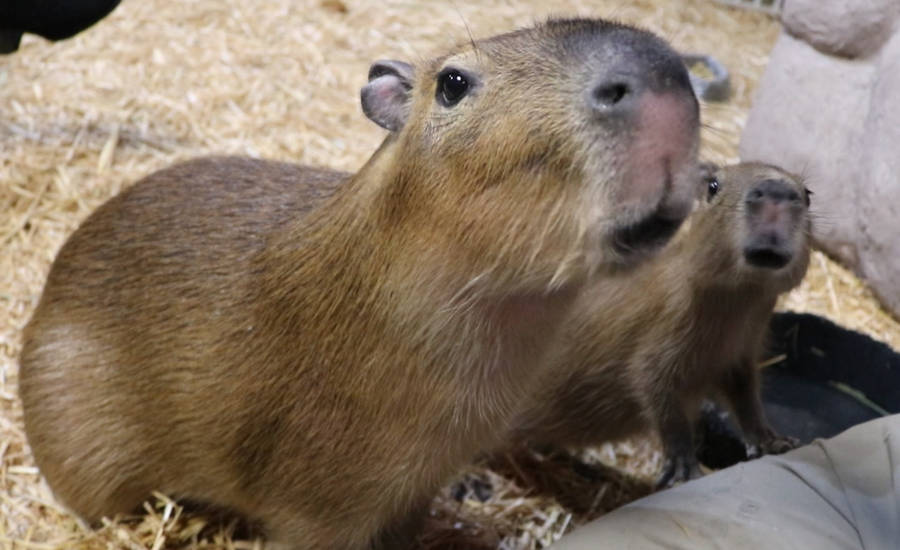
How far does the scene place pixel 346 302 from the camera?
9.01 ft

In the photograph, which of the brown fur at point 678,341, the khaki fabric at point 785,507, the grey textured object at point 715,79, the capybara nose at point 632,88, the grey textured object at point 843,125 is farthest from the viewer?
the grey textured object at point 715,79

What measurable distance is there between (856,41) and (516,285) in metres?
3.34

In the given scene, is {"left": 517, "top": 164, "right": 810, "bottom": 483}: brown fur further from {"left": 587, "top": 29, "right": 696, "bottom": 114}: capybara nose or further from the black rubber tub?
{"left": 587, "top": 29, "right": 696, "bottom": 114}: capybara nose

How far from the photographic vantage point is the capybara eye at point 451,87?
2340mm

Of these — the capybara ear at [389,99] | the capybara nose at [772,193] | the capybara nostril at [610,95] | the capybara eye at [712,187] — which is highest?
the capybara nostril at [610,95]

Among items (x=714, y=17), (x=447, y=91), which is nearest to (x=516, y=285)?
(x=447, y=91)

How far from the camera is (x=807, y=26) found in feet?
17.1

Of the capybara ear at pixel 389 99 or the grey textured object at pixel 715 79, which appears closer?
the capybara ear at pixel 389 99

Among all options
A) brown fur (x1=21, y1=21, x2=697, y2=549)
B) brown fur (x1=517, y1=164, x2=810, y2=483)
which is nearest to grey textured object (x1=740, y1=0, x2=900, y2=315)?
brown fur (x1=517, y1=164, x2=810, y2=483)

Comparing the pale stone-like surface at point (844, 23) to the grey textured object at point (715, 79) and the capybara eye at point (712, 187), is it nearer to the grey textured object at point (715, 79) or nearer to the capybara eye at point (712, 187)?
the grey textured object at point (715, 79)

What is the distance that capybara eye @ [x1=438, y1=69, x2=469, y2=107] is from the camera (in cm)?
234

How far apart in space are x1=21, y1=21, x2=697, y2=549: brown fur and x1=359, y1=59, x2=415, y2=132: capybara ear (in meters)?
0.05

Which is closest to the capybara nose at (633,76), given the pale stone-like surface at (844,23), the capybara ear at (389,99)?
the capybara ear at (389,99)

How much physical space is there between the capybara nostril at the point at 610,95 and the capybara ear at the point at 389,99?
26.5 inches
